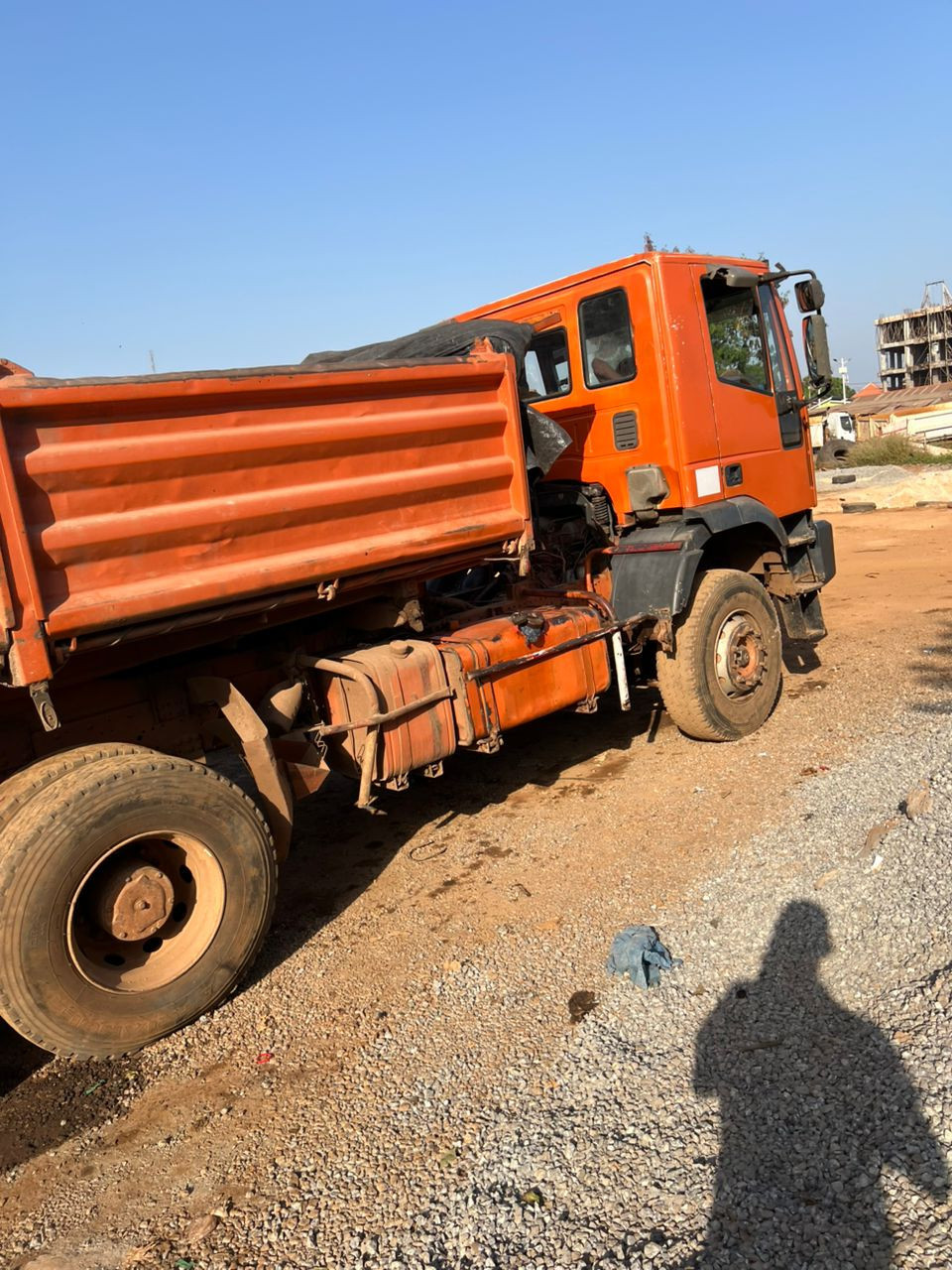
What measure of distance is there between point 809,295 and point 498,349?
7.89ft

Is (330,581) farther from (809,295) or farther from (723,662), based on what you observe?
(809,295)

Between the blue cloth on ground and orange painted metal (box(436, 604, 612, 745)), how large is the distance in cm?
134

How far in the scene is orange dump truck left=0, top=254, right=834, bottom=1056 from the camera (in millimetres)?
3162

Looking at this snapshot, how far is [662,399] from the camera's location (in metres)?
5.41

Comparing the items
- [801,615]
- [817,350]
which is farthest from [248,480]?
[801,615]

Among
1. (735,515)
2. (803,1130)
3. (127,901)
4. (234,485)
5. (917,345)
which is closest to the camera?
(803,1130)

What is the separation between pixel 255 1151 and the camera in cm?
281

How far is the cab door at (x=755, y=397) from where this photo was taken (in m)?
5.79

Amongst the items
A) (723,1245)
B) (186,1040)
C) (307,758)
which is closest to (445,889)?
(307,758)

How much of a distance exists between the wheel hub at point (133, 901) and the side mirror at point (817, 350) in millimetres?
5188

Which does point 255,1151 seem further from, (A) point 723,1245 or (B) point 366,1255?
(A) point 723,1245

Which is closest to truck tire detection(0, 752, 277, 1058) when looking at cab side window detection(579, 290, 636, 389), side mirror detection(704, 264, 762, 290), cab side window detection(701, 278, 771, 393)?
cab side window detection(579, 290, 636, 389)

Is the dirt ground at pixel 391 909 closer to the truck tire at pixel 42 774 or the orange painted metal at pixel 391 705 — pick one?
the orange painted metal at pixel 391 705

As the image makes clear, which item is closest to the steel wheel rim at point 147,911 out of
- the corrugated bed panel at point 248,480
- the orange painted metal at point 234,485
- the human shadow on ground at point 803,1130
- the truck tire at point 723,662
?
the orange painted metal at point 234,485
